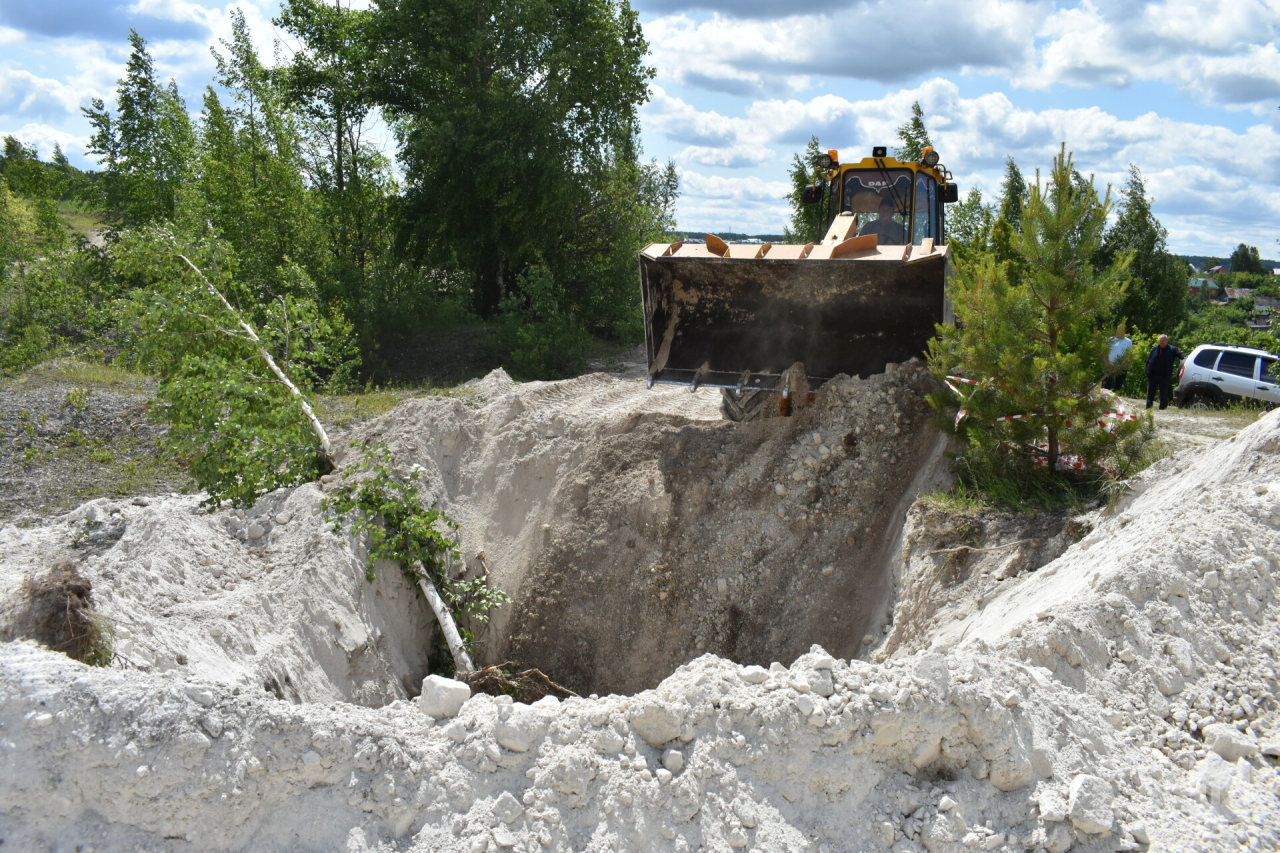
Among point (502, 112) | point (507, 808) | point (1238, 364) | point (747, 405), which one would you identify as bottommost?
point (507, 808)

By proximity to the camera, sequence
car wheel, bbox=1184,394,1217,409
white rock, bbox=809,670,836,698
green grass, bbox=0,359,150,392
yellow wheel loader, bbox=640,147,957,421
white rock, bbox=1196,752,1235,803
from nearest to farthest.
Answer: white rock, bbox=1196,752,1235,803 → white rock, bbox=809,670,836,698 → yellow wheel loader, bbox=640,147,957,421 → car wheel, bbox=1184,394,1217,409 → green grass, bbox=0,359,150,392

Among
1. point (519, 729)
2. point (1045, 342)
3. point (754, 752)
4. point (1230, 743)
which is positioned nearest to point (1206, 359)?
point (1045, 342)

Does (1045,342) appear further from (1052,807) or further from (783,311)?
(1052,807)

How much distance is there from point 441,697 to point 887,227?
25.0ft

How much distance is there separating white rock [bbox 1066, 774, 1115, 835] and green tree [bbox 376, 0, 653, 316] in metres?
14.3

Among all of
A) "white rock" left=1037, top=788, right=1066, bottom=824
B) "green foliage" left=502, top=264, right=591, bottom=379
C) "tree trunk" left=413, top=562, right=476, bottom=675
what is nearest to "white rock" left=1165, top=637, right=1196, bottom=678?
"white rock" left=1037, top=788, right=1066, bottom=824

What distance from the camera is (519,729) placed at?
125 inches

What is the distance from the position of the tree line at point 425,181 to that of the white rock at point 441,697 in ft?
39.4

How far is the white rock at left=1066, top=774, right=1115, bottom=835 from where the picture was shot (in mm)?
2887

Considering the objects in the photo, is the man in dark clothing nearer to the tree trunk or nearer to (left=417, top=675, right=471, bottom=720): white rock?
the tree trunk

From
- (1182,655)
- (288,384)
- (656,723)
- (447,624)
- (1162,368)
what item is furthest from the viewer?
(1162,368)

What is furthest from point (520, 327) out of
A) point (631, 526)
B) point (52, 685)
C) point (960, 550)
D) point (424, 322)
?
point (52, 685)

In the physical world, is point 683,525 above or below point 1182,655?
below

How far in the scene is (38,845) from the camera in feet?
8.98
